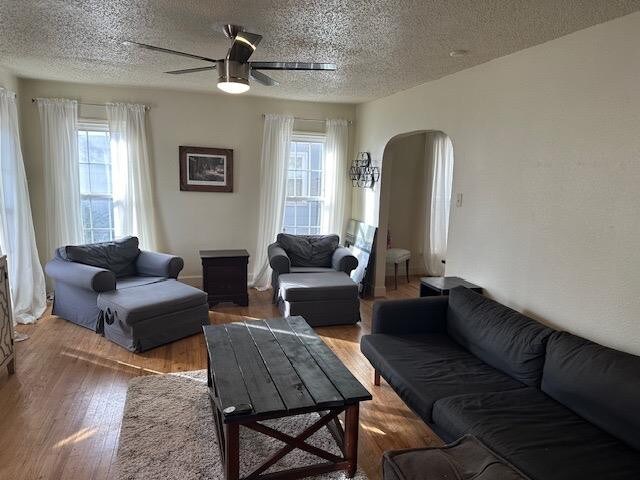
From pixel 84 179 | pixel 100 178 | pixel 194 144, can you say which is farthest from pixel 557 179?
pixel 84 179

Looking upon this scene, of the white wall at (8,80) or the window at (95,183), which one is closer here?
the white wall at (8,80)

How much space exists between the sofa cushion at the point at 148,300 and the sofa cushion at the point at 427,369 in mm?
1746

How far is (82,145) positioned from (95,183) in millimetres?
439

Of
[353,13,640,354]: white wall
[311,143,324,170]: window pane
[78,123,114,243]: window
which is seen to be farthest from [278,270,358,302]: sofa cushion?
[78,123,114,243]: window

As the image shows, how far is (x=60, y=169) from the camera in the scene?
4.59 metres

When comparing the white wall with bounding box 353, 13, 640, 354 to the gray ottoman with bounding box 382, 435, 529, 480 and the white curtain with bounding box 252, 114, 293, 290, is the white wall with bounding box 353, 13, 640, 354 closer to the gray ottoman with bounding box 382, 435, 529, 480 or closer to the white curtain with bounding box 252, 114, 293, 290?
the gray ottoman with bounding box 382, 435, 529, 480

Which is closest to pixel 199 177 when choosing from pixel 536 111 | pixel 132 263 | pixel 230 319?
pixel 132 263

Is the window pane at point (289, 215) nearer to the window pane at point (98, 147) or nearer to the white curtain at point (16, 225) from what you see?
the window pane at point (98, 147)

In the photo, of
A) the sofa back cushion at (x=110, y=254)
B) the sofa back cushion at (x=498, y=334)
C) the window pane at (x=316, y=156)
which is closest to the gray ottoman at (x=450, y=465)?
the sofa back cushion at (x=498, y=334)

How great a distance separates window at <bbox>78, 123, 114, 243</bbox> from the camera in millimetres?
4773

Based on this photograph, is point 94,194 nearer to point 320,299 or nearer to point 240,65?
point 320,299

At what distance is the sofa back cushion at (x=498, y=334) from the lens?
90.6 inches

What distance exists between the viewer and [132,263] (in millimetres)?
4445

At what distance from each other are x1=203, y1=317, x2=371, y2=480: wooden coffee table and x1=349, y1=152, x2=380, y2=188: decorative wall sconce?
114 inches
